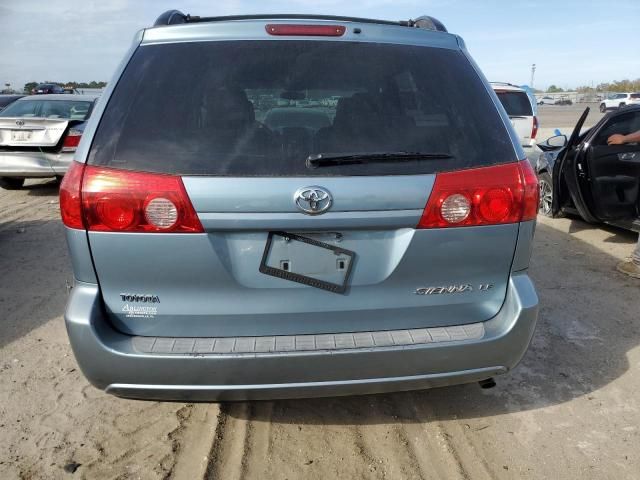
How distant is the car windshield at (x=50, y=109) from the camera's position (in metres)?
9.24

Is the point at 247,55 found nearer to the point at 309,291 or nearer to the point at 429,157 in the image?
the point at 429,157

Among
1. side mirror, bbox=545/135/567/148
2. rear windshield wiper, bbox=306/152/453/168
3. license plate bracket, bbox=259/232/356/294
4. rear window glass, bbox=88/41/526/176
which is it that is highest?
rear window glass, bbox=88/41/526/176

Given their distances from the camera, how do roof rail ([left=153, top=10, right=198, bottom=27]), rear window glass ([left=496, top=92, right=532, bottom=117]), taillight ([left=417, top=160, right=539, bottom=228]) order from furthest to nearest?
rear window glass ([left=496, top=92, right=532, bottom=117]), roof rail ([left=153, top=10, right=198, bottom=27]), taillight ([left=417, top=160, right=539, bottom=228])

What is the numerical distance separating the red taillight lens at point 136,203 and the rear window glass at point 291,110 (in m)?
0.05

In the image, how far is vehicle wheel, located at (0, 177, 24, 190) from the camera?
9.15 metres

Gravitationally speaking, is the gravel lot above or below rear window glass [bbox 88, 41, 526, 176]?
below

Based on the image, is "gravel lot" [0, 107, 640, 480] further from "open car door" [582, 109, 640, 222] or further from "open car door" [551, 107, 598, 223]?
"open car door" [551, 107, 598, 223]

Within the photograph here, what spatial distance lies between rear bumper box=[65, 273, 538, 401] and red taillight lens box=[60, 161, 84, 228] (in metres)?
0.27

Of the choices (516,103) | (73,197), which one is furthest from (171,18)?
(516,103)

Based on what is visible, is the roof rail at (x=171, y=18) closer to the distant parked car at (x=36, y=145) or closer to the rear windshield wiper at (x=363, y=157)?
the rear windshield wiper at (x=363, y=157)

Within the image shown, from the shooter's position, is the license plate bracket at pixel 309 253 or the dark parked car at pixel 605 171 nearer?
the license plate bracket at pixel 309 253

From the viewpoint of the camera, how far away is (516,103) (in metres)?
11.7

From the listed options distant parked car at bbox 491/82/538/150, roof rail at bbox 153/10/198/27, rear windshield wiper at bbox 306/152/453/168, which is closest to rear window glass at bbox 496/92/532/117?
distant parked car at bbox 491/82/538/150

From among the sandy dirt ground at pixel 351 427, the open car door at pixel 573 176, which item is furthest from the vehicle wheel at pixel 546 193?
the sandy dirt ground at pixel 351 427
